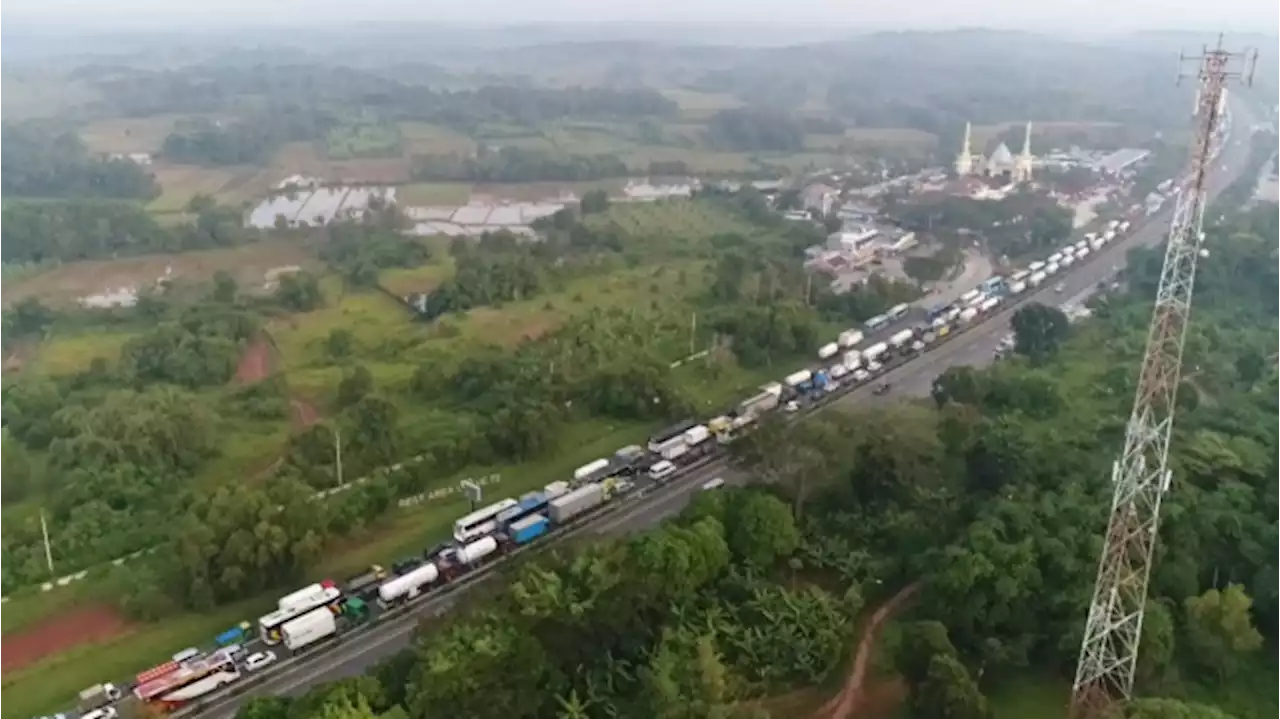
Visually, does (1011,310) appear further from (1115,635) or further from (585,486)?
(1115,635)

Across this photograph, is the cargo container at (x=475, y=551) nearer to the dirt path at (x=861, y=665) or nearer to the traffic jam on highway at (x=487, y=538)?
the traffic jam on highway at (x=487, y=538)

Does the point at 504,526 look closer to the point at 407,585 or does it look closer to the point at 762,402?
the point at 407,585

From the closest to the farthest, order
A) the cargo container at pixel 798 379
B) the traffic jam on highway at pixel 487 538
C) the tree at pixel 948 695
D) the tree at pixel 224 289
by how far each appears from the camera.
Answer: the tree at pixel 948 695 < the traffic jam on highway at pixel 487 538 < the cargo container at pixel 798 379 < the tree at pixel 224 289

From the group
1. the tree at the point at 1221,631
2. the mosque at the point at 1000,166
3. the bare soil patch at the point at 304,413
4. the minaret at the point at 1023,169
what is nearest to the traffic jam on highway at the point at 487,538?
the bare soil patch at the point at 304,413

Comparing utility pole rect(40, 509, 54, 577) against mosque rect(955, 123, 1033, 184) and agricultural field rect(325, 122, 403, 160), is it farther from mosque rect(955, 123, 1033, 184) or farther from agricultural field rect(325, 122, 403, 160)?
agricultural field rect(325, 122, 403, 160)

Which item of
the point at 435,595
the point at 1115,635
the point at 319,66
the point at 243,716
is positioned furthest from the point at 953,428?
the point at 319,66

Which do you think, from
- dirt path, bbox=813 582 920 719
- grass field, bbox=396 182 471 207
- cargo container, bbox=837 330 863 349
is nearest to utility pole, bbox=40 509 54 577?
dirt path, bbox=813 582 920 719
